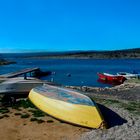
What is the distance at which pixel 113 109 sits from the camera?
54.4 ft

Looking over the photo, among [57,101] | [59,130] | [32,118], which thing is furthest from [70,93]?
[59,130]

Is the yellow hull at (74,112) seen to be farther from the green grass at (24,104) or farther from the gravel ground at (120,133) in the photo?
the green grass at (24,104)

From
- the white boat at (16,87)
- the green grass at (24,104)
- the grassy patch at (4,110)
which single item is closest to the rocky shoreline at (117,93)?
the white boat at (16,87)

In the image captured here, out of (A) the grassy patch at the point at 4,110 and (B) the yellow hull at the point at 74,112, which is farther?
(A) the grassy patch at the point at 4,110

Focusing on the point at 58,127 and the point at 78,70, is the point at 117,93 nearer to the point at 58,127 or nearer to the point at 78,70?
the point at 58,127

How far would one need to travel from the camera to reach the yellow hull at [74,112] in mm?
13141

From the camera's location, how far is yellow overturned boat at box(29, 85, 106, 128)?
13303 mm

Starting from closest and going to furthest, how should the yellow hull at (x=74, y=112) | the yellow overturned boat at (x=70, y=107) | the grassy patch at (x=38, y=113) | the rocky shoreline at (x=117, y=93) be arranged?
1. the yellow hull at (x=74, y=112)
2. the yellow overturned boat at (x=70, y=107)
3. the grassy patch at (x=38, y=113)
4. the rocky shoreline at (x=117, y=93)

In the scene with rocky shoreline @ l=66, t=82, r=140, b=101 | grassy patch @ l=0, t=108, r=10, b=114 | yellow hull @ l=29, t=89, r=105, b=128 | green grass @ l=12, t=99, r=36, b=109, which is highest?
yellow hull @ l=29, t=89, r=105, b=128

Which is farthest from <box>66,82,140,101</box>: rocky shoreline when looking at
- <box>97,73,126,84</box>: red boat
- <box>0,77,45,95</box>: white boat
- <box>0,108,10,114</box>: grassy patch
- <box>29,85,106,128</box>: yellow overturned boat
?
<box>97,73,126,84</box>: red boat

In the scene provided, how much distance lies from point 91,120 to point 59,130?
4.44 ft

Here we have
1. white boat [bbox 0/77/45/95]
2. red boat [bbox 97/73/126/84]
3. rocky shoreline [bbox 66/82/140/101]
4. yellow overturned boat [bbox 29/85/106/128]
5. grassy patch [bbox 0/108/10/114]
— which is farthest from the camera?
red boat [bbox 97/73/126/84]

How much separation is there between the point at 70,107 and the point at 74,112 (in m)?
0.51

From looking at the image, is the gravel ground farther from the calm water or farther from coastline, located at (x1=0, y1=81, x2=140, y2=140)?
the calm water
